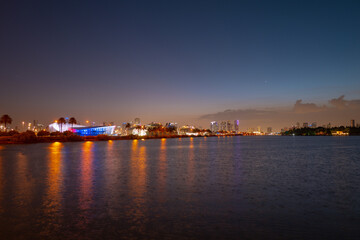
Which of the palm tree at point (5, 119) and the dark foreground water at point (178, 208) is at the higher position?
the palm tree at point (5, 119)

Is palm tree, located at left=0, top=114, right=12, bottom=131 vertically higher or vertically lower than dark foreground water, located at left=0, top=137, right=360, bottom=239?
higher

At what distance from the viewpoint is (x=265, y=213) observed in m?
13.2

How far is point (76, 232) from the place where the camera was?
10.5 m

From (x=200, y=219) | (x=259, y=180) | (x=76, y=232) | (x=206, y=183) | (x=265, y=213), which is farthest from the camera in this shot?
(x=259, y=180)

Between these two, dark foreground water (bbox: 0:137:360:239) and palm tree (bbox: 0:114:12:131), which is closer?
dark foreground water (bbox: 0:137:360:239)

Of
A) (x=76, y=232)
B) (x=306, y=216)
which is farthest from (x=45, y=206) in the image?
(x=306, y=216)

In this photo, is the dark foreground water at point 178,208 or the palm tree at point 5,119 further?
the palm tree at point 5,119

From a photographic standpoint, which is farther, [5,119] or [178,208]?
[5,119]

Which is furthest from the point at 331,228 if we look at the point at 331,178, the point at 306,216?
the point at 331,178

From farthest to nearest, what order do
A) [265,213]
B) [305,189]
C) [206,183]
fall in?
[206,183] → [305,189] → [265,213]

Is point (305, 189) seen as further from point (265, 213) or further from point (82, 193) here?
point (82, 193)

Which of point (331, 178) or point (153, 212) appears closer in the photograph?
point (153, 212)

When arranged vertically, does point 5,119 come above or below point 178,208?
above

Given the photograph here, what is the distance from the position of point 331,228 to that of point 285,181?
39.1ft
